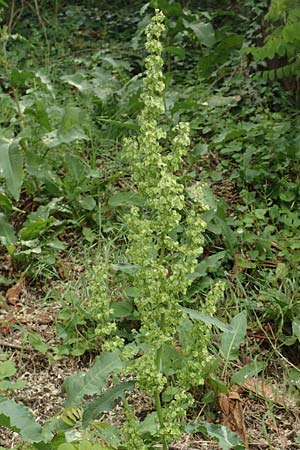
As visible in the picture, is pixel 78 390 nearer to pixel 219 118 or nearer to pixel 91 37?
pixel 219 118

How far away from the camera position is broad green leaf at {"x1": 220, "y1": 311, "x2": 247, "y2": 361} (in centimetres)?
283

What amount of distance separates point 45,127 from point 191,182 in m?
0.88

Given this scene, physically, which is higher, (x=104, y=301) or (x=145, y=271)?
(x=145, y=271)

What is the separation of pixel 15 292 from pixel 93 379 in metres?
1.20

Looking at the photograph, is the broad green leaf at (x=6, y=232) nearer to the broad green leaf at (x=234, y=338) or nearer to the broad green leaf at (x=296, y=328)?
the broad green leaf at (x=234, y=338)

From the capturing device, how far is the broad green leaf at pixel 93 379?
7.43 feet

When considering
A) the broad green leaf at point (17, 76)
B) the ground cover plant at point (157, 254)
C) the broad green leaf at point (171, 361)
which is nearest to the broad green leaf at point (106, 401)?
the ground cover plant at point (157, 254)

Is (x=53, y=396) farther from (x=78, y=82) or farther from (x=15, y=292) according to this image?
(x=78, y=82)

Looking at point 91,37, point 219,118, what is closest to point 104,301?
point 219,118

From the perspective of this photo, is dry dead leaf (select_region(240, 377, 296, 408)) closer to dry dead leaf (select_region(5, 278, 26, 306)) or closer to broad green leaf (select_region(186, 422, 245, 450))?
broad green leaf (select_region(186, 422, 245, 450))

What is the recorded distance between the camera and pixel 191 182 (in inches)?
160

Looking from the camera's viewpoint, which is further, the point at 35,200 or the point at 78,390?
the point at 35,200

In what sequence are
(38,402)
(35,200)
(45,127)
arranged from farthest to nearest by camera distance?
(45,127) → (35,200) → (38,402)

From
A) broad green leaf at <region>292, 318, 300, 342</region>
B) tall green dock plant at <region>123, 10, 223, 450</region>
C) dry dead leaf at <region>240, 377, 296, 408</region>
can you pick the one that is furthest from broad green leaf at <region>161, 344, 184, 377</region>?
tall green dock plant at <region>123, 10, 223, 450</region>
